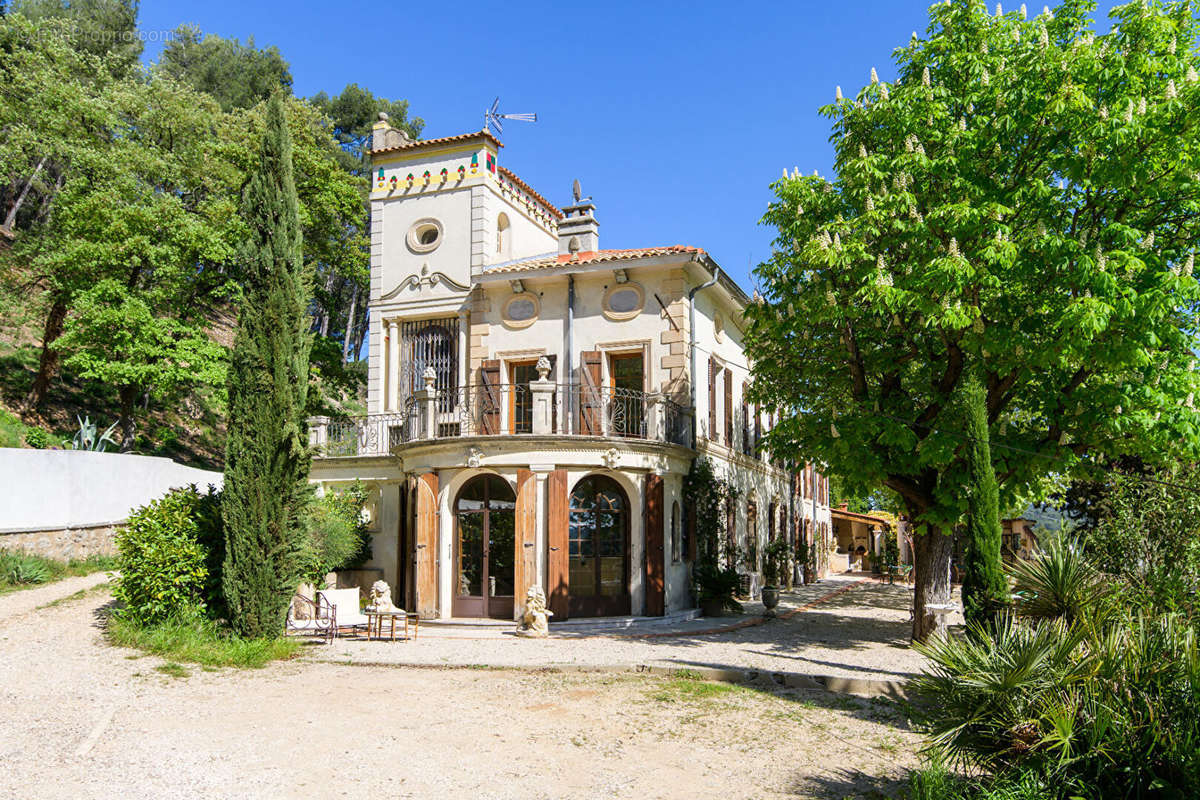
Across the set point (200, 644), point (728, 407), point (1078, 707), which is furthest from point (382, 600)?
point (1078, 707)

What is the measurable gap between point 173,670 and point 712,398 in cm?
1292

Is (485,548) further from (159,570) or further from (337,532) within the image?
(159,570)

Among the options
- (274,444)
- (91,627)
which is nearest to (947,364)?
(274,444)

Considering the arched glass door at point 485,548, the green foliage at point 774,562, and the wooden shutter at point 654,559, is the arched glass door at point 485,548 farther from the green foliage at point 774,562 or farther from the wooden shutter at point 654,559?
the green foliage at point 774,562

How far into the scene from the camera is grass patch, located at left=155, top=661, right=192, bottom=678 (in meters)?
10.8

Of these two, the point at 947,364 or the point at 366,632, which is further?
the point at 366,632

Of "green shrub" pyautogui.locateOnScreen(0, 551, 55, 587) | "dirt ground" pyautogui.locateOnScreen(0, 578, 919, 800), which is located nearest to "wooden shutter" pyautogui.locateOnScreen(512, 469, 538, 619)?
"dirt ground" pyautogui.locateOnScreen(0, 578, 919, 800)

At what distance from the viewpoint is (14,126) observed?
86.8 feet

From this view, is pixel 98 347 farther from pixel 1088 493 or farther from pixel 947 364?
pixel 1088 493

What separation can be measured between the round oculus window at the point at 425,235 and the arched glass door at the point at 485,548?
6510mm

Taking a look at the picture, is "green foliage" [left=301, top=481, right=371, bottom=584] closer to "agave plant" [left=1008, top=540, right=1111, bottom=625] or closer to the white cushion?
the white cushion

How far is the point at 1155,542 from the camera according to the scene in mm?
8758

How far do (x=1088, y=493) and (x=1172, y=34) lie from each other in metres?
11.0

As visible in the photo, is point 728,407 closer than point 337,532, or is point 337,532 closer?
point 337,532
